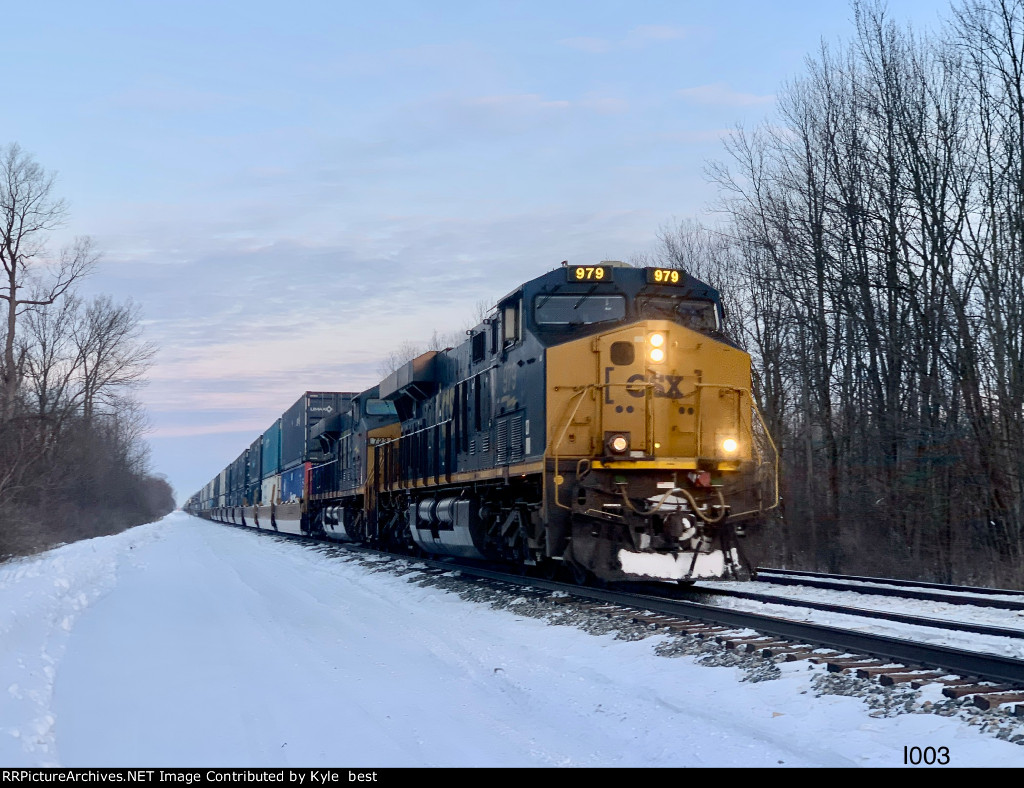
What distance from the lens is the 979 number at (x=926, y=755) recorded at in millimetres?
4332

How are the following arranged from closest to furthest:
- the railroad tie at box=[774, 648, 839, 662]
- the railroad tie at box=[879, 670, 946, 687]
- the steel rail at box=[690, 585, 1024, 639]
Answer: the railroad tie at box=[879, 670, 946, 687]
the railroad tie at box=[774, 648, 839, 662]
the steel rail at box=[690, 585, 1024, 639]

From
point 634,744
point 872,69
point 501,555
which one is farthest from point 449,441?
point 872,69

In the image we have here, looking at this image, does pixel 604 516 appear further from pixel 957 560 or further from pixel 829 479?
pixel 829 479

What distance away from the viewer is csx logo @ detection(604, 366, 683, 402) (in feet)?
34.3

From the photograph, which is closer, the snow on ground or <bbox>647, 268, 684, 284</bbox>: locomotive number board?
the snow on ground

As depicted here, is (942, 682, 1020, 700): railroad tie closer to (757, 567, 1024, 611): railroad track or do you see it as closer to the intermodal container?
(757, 567, 1024, 611): railroad track

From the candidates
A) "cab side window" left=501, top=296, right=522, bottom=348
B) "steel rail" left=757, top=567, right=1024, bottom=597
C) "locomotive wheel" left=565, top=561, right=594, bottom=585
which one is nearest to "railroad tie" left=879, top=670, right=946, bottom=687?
"steel rail" left=757, top=567, right=1024, bottom=597

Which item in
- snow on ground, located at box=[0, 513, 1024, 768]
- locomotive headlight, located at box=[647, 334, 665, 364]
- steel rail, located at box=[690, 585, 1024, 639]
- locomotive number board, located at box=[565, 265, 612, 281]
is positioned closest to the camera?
snow on ground, located at box=[0, 513, 1024, 768]

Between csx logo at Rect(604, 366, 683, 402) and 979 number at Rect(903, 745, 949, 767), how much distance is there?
6.19 metres

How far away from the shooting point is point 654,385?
10.5 meters

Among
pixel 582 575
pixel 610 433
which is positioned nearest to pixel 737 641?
pixel 610 433

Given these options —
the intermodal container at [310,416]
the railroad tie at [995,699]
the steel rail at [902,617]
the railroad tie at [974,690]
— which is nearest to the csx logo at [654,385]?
the steel rail at [902,617]

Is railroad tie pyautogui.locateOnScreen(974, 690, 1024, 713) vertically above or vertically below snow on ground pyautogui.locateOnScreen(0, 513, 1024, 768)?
above

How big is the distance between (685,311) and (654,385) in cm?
139
